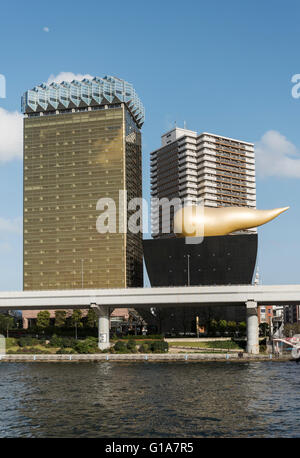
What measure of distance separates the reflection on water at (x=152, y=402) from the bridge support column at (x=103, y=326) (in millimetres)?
25668

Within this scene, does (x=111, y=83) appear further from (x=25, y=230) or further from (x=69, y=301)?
(x=69, y=301)

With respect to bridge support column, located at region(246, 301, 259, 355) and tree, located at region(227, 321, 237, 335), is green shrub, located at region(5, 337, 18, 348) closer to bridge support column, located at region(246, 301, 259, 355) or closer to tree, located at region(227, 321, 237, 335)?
bridge support column, located at region(246, 301, 259, 355)

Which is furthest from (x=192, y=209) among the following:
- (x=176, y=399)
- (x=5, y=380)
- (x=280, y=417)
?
(x=280, y=417)

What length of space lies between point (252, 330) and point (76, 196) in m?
109

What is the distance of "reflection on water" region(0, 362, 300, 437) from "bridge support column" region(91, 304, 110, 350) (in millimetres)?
25668

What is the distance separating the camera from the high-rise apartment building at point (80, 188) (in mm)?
187625

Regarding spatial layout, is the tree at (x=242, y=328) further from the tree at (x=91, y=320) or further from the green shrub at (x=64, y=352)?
the green shrub at (x=64, y=352)

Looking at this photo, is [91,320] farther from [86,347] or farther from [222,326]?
[86,347]

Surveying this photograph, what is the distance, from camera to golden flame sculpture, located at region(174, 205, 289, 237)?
11944 cm

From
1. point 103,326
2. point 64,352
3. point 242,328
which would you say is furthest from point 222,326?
point 64,352

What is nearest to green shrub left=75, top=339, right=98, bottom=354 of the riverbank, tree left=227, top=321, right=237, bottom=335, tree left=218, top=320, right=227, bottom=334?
the riverbank

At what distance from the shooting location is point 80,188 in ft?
630
